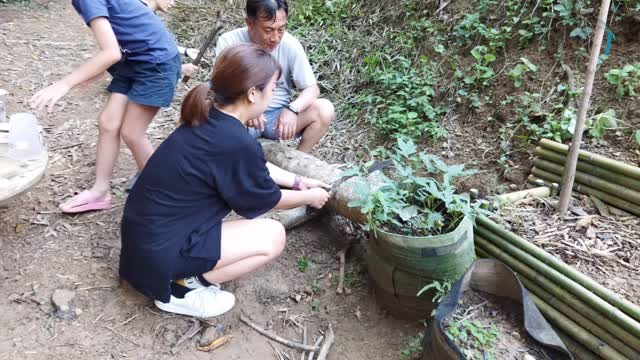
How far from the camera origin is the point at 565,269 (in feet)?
7.57

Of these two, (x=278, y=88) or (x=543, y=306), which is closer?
(x=543, y=306)

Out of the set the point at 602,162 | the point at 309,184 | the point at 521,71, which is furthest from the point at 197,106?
the point at 521,71

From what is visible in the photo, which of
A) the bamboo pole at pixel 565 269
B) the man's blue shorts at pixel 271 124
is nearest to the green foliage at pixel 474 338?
the bamboo pole at pixel 565 269

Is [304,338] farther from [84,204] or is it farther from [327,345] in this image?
[84,204]

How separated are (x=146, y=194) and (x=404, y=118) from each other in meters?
2.46

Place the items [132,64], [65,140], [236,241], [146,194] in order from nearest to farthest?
[146,194], [236,241], [132,64], [65,140]

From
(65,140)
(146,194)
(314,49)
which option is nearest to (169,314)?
(146,194)

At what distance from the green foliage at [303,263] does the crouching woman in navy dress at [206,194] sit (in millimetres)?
481

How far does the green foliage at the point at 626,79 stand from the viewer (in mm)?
3326

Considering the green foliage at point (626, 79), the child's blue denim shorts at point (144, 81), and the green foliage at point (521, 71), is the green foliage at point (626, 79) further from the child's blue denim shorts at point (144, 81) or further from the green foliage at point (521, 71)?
the child's blue denim shorts at point (144, 81)

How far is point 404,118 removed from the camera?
4.10 m

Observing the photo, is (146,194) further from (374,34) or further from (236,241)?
(374,34)

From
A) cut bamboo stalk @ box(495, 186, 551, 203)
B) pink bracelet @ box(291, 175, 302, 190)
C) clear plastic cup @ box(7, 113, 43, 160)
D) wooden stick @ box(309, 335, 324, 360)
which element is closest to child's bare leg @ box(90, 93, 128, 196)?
clear plastic cup @ box(7, 113, 43, 160)

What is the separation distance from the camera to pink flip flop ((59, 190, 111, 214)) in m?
3.02
